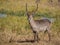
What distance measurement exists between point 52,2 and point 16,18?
602mm

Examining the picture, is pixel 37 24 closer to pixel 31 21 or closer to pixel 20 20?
pixel 31 21

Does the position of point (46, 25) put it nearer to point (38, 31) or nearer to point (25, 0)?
point (38, 31)

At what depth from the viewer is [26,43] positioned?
2.58 metres

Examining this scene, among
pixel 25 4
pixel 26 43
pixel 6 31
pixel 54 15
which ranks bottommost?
pixel 26 43

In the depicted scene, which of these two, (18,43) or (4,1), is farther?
(4,1)

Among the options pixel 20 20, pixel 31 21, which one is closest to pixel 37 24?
pixel 31 21

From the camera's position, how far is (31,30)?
8.59ft

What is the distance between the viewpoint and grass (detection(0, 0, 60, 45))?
2.59m

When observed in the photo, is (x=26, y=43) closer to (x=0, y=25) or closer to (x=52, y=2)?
(x=0, y=25)

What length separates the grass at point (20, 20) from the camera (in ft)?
8.49

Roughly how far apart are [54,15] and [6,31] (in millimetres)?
748

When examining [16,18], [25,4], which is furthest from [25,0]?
[16,18]

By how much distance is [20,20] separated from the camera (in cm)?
267

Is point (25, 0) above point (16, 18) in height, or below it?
above
